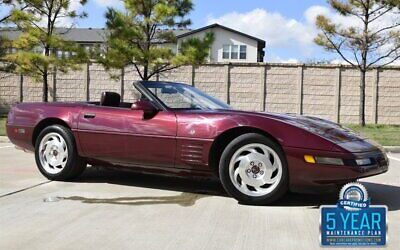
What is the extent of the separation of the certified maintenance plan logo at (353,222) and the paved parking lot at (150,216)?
0.91m

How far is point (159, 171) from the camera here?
6219mm

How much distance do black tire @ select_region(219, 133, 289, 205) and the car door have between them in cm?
65

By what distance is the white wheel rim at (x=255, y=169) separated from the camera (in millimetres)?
5543

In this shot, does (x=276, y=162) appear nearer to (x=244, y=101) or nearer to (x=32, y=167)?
(x=32, y=167)

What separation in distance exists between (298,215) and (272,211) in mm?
273

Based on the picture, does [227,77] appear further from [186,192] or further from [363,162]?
[363,162]

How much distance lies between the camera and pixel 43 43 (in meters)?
21.8

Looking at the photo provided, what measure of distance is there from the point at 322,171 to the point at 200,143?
134cm

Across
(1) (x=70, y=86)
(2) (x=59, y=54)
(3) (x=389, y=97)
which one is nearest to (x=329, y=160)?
(2) (x=59, y=54)


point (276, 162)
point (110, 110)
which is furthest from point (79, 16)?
point (276, 162)

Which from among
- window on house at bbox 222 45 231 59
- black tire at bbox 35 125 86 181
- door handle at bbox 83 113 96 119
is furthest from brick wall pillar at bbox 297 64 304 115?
window on house at bbox 222 45 231 59

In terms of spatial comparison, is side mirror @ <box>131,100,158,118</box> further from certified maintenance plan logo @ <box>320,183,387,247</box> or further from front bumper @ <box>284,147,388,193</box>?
certified maintenance plan logo @ <box>320,183,387,247</box>

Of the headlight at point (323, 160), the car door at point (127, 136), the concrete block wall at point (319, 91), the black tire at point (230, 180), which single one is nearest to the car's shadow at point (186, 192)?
the black tire at point (230, 180)

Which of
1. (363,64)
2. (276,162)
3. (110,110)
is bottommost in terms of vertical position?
(276,162)
